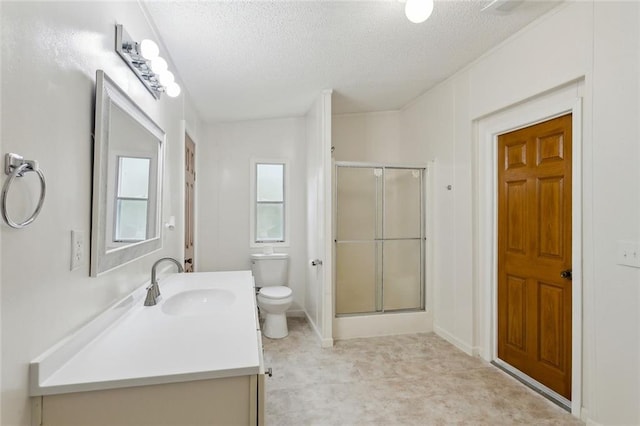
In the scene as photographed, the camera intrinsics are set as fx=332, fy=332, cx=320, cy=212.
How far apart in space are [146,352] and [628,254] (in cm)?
219

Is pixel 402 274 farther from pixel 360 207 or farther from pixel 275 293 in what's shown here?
pixel 275 293

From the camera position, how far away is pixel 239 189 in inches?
156

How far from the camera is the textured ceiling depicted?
1.90 m

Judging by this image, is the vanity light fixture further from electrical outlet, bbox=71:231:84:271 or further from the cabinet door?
the cabinet door

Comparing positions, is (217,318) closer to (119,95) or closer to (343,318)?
(119,95)

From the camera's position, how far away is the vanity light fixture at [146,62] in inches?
56.1

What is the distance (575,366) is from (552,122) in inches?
60.2

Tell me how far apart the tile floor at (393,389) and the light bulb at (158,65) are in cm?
202

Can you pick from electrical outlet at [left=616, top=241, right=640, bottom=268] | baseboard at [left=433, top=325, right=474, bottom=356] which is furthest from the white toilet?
electrical outlet at [left=616, top=241, right=640, bottom=268]

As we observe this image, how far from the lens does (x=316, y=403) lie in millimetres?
2129

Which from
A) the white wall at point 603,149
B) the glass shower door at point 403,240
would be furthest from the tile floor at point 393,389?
the glass shower door at point 403,240

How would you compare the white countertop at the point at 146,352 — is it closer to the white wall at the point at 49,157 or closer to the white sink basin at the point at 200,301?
the white wall at the point at 49,157

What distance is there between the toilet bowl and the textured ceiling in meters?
1.94

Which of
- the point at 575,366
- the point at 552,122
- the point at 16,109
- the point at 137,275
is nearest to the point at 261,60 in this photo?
the point at 137,275
